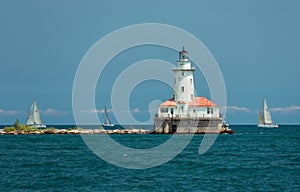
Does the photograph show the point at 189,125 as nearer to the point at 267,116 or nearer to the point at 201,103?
the point at 201,103

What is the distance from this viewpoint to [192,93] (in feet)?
374

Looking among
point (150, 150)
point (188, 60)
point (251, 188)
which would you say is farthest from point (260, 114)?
point (251, 188)

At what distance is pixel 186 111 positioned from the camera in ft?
372

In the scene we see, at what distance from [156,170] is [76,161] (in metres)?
9.79

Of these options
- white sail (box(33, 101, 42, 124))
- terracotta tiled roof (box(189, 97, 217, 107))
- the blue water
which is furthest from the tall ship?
white sail (box(33, 101, 42, 124))

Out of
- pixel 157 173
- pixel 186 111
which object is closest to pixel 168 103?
pixel 186 111

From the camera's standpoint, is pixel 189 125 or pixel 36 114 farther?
pixel 36 114

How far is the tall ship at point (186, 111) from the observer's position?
367 feet

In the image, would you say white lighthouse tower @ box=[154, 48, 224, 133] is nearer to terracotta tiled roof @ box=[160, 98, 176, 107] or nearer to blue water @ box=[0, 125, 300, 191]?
terracotta tiled roof @ box=[160, 98, 176, 107]

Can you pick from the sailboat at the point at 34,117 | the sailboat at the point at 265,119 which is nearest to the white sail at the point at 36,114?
the sailboat at the point at 34,117

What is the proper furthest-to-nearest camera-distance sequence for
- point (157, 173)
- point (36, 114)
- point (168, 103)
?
point (36, 114) → point (168, 103) → point (157, 173)

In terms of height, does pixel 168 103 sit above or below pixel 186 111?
above

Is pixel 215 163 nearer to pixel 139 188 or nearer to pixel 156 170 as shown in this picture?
pixel 156 170

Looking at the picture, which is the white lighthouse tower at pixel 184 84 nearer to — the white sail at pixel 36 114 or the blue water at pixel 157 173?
the blue water at pixel 157 173
